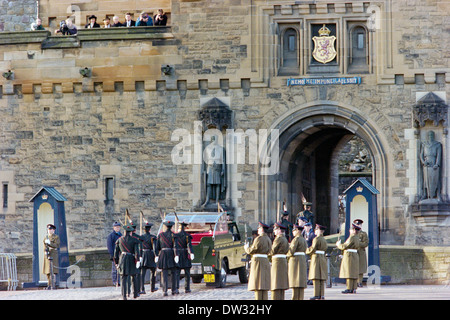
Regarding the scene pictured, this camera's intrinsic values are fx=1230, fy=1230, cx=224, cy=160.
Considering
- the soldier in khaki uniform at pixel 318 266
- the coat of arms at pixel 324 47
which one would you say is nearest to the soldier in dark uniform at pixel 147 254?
the soldier in khaki uniform at pixel 318 266

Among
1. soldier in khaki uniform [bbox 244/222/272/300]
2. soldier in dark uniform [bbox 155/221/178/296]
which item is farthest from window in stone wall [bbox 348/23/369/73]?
soldier in khaki uniform [bbox 244/222/272/300]

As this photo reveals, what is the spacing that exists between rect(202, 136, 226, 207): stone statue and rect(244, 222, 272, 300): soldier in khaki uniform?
11009mm

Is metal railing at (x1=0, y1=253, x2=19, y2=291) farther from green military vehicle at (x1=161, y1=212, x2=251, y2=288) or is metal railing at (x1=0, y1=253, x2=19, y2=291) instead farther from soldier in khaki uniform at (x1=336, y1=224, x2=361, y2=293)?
soldier in khaki uniform at (x1=336, y1=224, x2=361, y2=293)

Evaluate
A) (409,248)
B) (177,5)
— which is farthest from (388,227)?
(177,5)

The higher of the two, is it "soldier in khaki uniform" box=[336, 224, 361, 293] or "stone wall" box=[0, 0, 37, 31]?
"stone wall" box=[0, 0, 37, 31]

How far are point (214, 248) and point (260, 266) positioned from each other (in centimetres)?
470

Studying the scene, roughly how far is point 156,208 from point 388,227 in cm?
Answer: 653

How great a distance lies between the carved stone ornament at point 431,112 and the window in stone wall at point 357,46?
210 cm

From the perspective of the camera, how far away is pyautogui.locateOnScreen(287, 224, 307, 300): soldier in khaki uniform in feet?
79.4

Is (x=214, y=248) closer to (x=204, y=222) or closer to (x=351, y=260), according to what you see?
(x=204, y=222)

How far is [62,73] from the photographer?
35719 mm

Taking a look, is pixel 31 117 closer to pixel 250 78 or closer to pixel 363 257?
pixel 250 78

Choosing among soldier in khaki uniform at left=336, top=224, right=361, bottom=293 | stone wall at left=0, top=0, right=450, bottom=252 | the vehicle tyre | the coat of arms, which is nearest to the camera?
→ soldier in khaki uniform at left=336, top=224, right=361, bottom=293

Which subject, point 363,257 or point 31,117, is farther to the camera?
point 31,117
